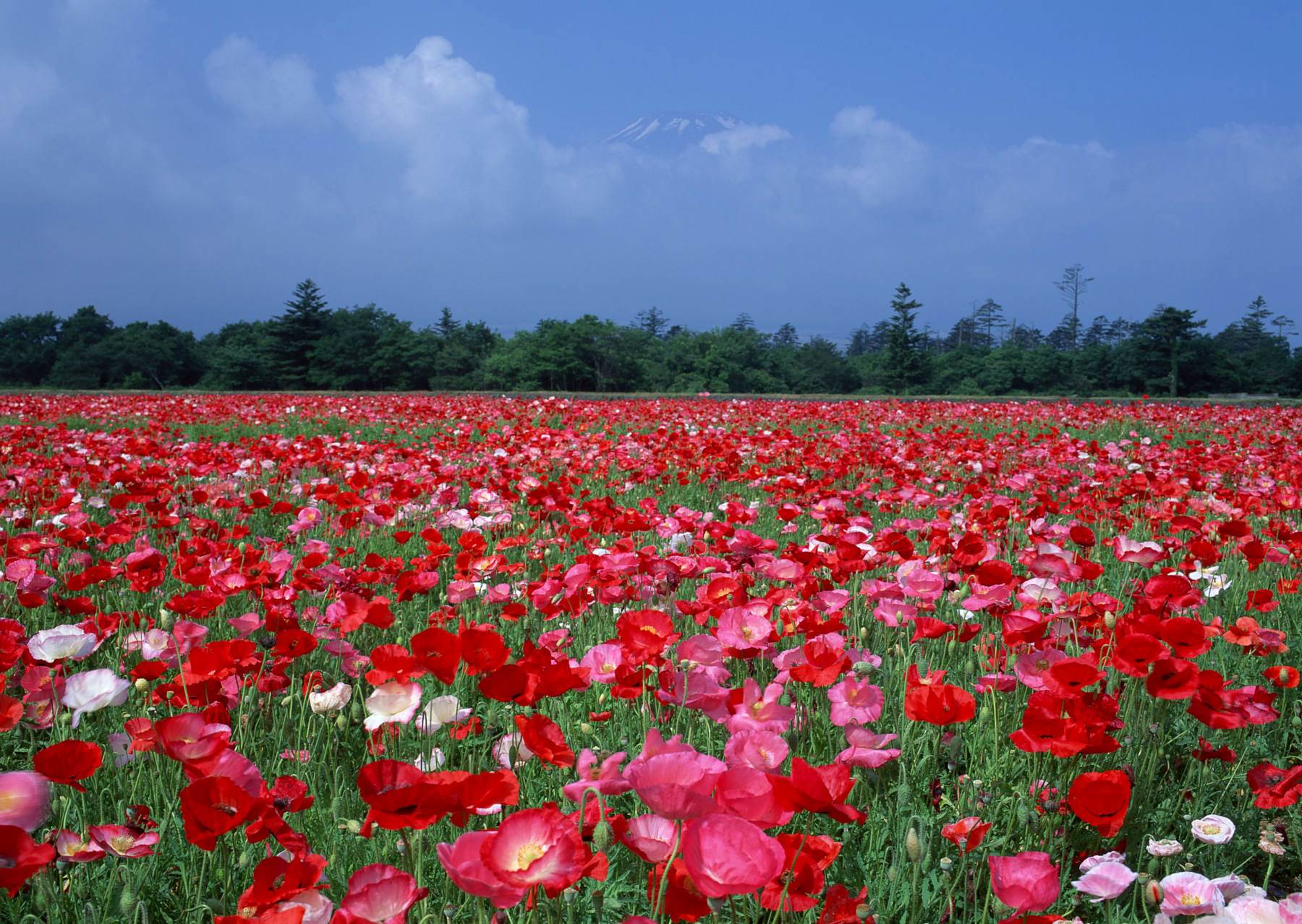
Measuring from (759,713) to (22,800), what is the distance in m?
1.02

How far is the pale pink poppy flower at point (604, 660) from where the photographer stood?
5.42 ft

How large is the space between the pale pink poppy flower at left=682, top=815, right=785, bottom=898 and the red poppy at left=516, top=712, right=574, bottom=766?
36cm

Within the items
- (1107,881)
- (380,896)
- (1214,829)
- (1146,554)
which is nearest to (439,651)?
(380,896)

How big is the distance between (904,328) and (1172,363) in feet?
42.5

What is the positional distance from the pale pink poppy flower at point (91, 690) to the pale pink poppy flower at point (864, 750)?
4.34 feet

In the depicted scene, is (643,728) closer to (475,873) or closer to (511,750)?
(511,750)

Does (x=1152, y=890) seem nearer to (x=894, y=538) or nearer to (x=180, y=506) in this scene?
(x=894, y=538)

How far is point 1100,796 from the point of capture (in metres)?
1.12

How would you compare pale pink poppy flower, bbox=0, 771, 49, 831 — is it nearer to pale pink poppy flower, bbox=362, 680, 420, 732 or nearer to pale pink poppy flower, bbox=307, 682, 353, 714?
pale pink poppy flower, bbox=362, 680, 420, 732

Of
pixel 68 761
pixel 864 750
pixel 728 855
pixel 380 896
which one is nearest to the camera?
pixel 728 855

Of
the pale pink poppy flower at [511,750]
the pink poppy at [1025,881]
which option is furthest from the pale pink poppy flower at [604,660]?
the pink poppy at [1025,881]

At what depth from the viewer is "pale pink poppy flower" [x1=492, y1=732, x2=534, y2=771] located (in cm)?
159

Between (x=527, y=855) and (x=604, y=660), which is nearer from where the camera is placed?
(x=527, y=855)

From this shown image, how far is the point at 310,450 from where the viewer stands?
5.58 m
